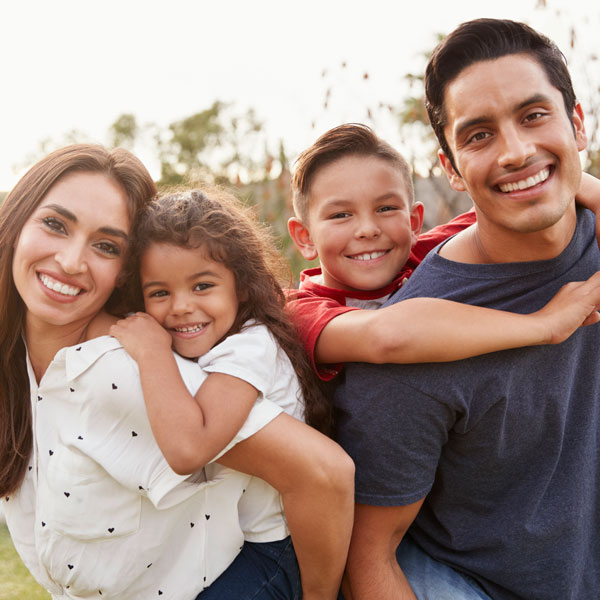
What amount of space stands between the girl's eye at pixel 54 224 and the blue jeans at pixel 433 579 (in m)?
1.58

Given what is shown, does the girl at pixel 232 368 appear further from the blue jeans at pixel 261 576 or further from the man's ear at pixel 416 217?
the man's ear at pixel 416 217

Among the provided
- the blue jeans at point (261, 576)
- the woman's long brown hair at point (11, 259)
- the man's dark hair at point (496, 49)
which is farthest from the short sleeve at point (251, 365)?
the man's dark hair at point (496, 49)

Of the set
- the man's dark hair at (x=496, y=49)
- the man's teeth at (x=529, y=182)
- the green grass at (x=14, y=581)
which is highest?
the man's dark hair at (x=496, y=49)

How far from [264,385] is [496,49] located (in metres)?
1.29

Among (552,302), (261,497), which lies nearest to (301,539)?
(261,497)

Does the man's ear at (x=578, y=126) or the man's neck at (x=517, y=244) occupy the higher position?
the man's ear at (x=578, y=126)

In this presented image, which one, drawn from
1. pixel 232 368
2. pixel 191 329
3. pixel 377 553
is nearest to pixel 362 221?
pixel 191 329

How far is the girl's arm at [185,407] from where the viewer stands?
1768 millimetres

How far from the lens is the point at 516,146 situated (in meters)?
2.02

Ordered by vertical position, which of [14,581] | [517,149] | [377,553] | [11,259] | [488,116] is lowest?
[14,581]

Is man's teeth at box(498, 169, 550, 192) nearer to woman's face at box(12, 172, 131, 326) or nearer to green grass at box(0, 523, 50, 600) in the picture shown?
woman's face at box(12, 172, 131, 326)

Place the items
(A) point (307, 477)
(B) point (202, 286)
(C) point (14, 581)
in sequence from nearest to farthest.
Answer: (A) point (307, 477) → (B) point (202, 286) → (C) point (14, 581)

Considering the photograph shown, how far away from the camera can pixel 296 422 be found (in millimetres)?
1962

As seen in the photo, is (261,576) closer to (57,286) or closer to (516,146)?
(57,286)
